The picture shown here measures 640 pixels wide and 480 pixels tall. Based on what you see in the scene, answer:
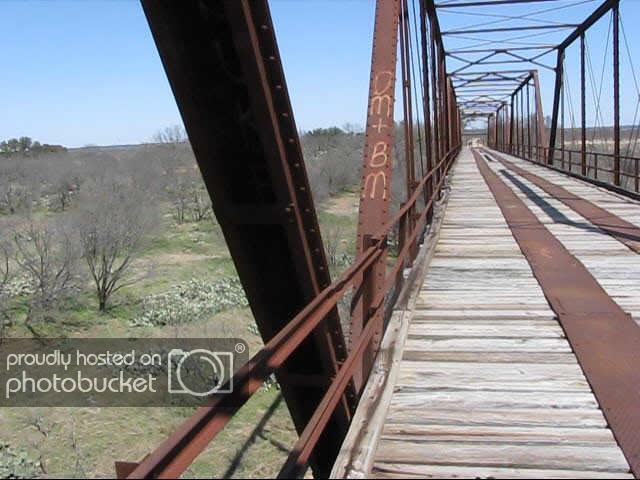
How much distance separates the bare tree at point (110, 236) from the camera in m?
23.2

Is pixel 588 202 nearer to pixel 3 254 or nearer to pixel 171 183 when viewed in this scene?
pixel 3 254

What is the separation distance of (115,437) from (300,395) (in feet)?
31.9

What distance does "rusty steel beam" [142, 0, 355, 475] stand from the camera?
306cm

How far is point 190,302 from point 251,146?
19.4 metres

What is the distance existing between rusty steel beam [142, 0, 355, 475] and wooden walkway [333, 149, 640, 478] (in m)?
0.91

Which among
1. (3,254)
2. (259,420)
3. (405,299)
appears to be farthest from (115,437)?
(3,254)

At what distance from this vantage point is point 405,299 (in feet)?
18.9

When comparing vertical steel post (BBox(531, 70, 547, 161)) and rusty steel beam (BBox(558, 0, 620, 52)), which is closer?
rusty steel beam (BBox(558, 0, 620, 52))

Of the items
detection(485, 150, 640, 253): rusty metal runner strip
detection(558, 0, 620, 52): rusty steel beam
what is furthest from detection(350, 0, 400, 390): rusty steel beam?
detection(558, 0, 620, 52): rusty steel beam

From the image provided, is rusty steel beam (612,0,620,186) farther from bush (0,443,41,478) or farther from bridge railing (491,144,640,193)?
bush (0,443,41,478)

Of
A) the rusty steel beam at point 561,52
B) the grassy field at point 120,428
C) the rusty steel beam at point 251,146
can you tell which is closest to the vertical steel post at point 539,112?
the rusty steel beam at point 561,52

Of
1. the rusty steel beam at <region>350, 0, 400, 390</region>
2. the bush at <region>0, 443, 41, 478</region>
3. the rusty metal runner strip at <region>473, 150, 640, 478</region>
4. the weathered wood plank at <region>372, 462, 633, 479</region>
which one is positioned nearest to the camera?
the weathered wood plank at <region>372, 462, 633, 479</region>

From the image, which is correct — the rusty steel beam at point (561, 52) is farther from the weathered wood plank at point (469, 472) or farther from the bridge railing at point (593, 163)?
the weathered wood plank at point (469, 472)

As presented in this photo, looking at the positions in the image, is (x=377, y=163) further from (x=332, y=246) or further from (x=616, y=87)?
(x=332, y=246)
